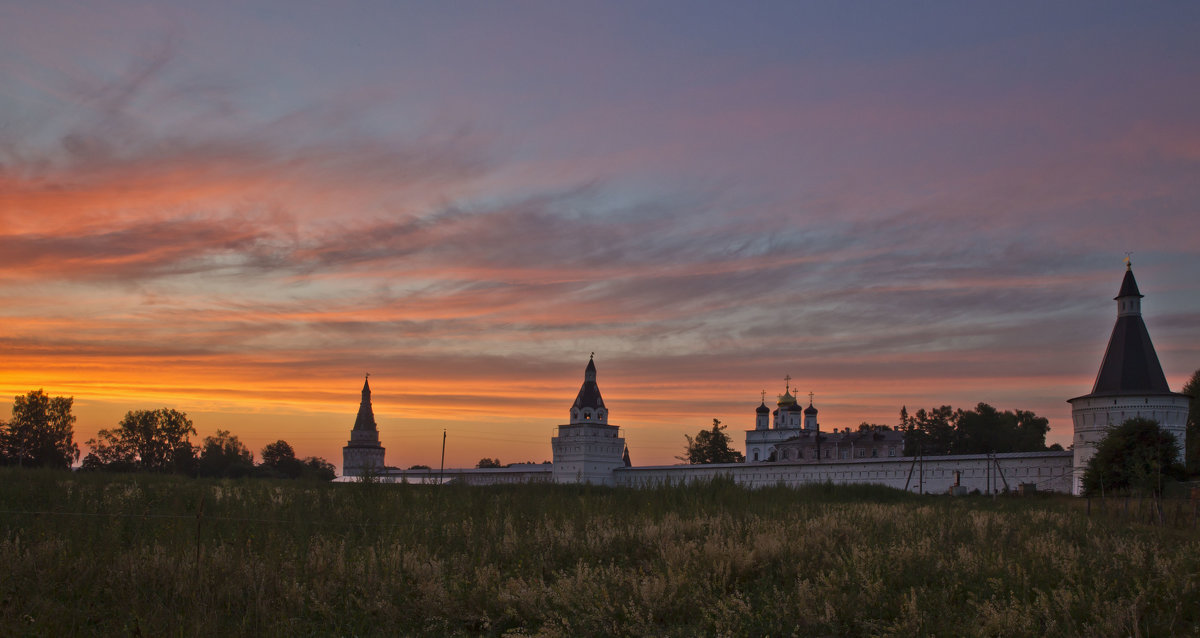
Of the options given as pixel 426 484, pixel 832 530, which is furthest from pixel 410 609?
pixel 426 484

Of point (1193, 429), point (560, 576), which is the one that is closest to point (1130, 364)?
point (1193, 429)

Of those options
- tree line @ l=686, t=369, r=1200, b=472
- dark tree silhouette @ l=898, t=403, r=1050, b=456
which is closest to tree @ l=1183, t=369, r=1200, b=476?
tree line @ l=686, t=369, r=1200, b=472

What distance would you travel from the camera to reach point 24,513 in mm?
13680

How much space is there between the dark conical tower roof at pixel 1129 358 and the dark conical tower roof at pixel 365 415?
79.7 meters

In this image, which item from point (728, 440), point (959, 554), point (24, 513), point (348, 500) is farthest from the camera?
point (728, 440)

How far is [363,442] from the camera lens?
10912 cm

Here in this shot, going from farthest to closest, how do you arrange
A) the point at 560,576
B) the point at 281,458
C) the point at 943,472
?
the point at 281,458, the point at 943,472, the point at 560,576

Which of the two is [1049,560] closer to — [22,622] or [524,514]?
[524,514]

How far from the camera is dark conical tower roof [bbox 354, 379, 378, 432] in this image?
4338 inches

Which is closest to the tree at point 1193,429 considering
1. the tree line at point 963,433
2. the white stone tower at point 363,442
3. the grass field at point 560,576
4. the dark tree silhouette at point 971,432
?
the tree line at point 963,433

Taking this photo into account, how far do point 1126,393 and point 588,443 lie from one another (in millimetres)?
47829

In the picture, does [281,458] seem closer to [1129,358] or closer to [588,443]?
[588,443]

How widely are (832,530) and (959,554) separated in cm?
229

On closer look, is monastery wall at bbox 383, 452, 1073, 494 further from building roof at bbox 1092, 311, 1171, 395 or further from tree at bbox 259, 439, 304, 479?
tree at bbox 259, 439, 304, 479
